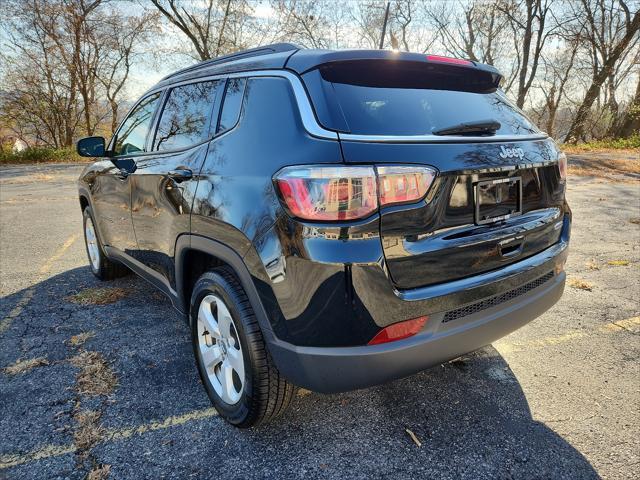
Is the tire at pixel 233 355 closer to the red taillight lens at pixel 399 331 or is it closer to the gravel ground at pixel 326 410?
the gravel ground at pixel 326 410

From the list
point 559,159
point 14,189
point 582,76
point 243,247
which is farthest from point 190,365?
point 582,76

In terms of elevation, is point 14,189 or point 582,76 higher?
point 582,76

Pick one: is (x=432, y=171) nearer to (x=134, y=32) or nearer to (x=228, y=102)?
(x=228, y=102)

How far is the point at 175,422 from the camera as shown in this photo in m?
2.31

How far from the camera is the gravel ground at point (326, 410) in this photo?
2.01 metres

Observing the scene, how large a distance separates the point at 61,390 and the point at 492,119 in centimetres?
281

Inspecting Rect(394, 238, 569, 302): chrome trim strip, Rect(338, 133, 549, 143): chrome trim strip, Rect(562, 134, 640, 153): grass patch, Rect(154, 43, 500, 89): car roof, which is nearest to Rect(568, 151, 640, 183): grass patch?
Rect(562, 134, 640, 153): grass patch

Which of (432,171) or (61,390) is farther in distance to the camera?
(61,390)

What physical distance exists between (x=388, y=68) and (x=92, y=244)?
3.82 m

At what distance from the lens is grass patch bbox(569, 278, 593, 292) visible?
13.4 ft

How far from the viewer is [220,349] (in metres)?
2.34

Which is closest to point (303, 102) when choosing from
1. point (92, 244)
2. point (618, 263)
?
point (92, 244)

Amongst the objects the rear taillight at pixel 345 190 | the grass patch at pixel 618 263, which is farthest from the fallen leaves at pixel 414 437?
the grass patch at pixel 618 263

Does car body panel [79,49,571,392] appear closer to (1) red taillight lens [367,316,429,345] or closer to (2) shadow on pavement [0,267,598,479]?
(1) red taillight lens [367,316,429,345]
